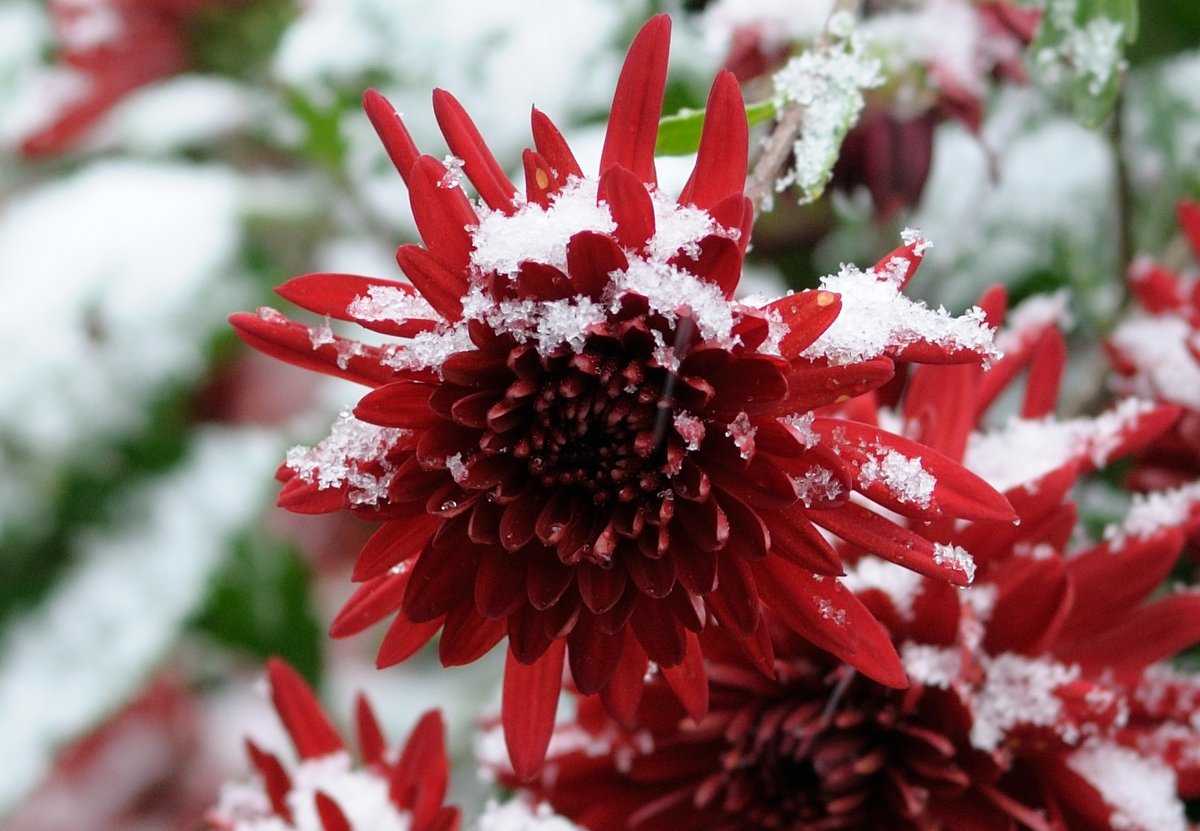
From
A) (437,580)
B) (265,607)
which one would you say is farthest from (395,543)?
(265,607)

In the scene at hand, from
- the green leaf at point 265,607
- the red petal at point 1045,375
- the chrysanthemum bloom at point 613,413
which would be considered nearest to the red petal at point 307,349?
the chrysanthemum bloom at point 613,413

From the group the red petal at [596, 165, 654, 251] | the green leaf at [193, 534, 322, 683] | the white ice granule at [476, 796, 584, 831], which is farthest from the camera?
the green leaf at [193, 534, 322, 683]

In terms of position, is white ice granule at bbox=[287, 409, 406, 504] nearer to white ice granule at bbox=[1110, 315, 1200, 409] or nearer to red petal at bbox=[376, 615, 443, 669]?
red petal at bbox=[376, 615, 443, 669]

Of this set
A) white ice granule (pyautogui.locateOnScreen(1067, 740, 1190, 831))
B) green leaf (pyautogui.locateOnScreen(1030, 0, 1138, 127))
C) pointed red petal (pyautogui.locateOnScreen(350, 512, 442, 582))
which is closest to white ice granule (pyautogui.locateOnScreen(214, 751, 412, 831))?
pointed red petal (pyautogui.locateOnScreen(350, 512, 442, 582))

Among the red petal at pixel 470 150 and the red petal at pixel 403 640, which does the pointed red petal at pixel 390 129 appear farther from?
the red petal at pixel 403 640

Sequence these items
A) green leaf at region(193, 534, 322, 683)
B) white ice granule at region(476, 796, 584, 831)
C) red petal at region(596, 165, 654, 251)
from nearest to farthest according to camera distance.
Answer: red petal at region(596, 165, 654, 251) → white ice granule at region(476, 796, 584, 831) → green leaf at region(193, 534, 322, 683)

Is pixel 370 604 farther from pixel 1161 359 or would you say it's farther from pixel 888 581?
pixel 1161 359
